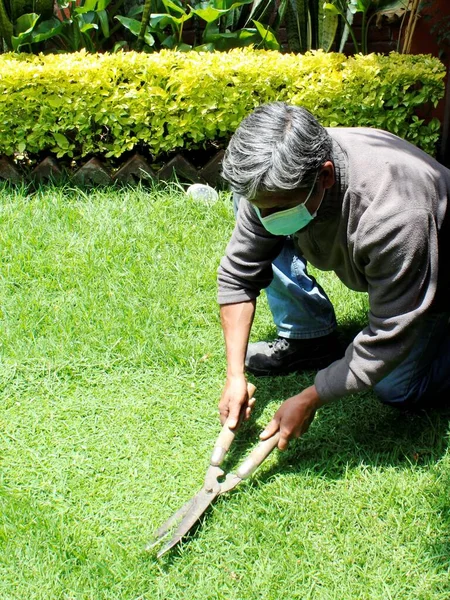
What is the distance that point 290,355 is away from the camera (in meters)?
3.49

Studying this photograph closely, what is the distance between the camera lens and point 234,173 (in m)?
2.36

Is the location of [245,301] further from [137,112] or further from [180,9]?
[180,9]

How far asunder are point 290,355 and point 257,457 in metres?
0.81

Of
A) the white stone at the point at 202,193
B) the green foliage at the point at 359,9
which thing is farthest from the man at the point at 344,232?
the green foliage at the point at 359,9

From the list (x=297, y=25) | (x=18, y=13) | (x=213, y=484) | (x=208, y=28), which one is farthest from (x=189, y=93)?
(x=213, y=484)

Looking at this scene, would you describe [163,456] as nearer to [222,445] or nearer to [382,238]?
[222,445]

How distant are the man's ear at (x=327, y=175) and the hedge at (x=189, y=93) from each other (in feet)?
8.42

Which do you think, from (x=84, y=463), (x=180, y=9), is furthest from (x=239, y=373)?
(x=180, y=9)

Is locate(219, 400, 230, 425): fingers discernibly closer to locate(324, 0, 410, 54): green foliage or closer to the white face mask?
the white face mask

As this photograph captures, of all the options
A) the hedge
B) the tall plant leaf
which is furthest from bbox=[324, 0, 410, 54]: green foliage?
the hedge

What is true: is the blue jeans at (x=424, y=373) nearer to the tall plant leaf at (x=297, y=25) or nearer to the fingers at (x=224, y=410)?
the fingers at (x=224, y=410)

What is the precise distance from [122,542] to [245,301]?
1031 mm

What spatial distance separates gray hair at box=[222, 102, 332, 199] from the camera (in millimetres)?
2314

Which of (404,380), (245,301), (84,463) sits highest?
(245,301)
